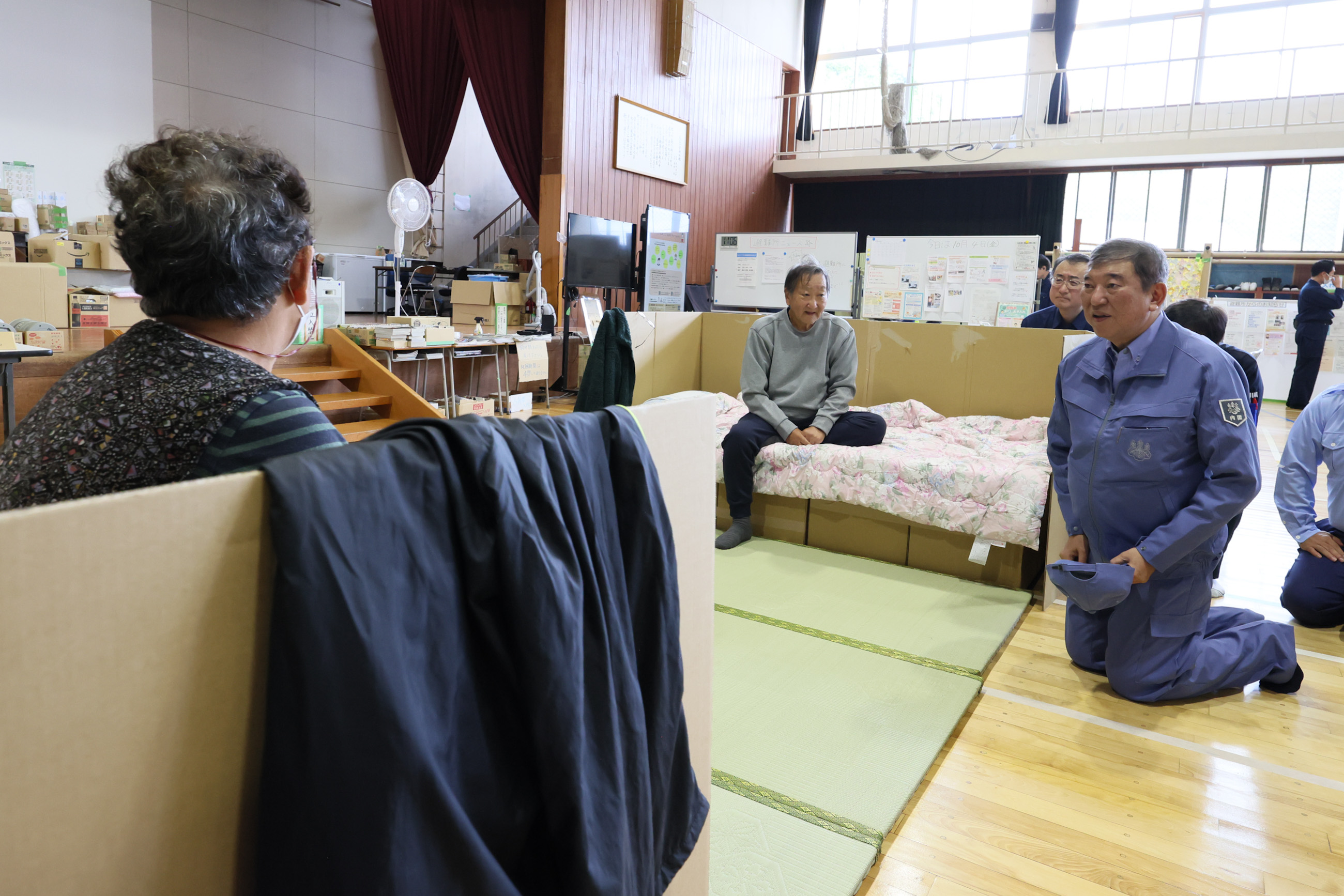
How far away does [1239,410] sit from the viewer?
1.97m

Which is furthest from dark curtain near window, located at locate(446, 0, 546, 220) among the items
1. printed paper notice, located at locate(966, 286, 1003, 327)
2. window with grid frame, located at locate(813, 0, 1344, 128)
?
window with grid frame, located at locate(813, 0, 1344, 128)

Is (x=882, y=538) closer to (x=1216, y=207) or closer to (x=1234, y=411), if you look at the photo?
(x=1234, y=411)

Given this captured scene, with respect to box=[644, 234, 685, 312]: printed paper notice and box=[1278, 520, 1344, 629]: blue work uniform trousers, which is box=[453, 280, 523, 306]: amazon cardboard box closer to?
box=[644, 234, 685, 312]: printed paper notice

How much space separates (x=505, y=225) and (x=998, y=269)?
6.71 m

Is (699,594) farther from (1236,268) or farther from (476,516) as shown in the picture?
(1236,268)

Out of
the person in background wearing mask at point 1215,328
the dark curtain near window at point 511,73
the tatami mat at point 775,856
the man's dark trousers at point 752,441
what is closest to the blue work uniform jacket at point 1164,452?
the person in background wearing mask at point 1215,328

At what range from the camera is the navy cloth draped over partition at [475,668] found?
579 millimetres

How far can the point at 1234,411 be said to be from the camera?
6.44ft

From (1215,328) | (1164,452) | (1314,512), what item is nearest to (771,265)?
(1215,328)

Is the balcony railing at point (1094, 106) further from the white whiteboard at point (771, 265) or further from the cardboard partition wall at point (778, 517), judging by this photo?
the cardboard partition wall at point (778, 517)

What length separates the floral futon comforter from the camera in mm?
2863

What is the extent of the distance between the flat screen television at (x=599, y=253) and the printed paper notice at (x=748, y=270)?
1240 mm

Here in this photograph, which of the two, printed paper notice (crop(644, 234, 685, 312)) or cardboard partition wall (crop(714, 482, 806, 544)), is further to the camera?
printed paper notice (crop(644, 234, 685, 312))

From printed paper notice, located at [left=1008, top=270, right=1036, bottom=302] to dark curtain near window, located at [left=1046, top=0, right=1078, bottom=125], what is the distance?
526cm
